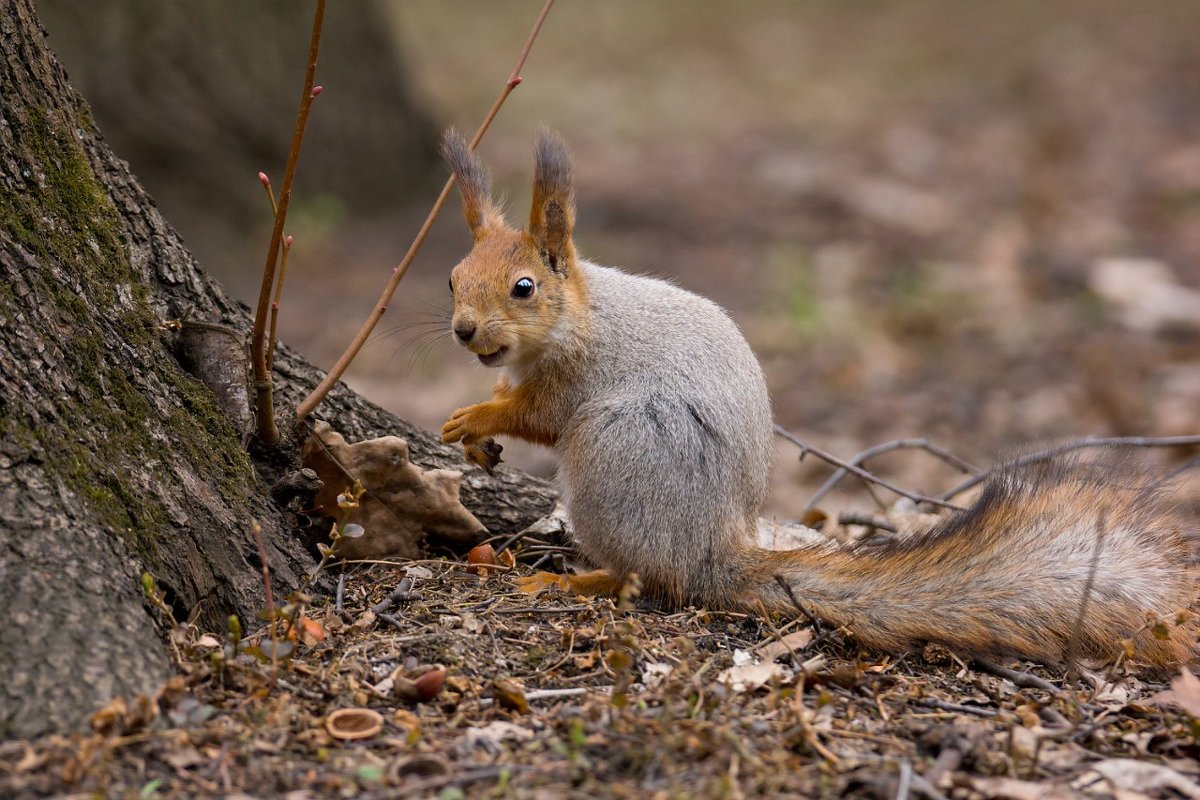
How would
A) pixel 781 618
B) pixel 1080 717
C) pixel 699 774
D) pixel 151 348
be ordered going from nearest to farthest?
pixel 699 774, pixel 1080 717, pixel 151 348, pixel 781 618

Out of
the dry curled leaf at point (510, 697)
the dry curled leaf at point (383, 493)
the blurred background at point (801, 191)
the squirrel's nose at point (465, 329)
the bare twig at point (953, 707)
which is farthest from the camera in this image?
the blurred background at point (801, 191)

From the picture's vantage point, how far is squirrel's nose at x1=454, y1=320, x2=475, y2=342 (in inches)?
116

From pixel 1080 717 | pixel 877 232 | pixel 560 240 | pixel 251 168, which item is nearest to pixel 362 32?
pixel 251 168

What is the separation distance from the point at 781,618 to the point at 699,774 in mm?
884

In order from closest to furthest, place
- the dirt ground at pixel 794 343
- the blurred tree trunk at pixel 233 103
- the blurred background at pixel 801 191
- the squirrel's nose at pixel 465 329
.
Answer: the dirt ground at pixel 794 343, the squirrel's nose at pixel 465 329, the blurred background at pixel 801 191, the blurred tree trunk at pixel 233 103

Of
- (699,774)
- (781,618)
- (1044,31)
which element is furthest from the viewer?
(1044,31)

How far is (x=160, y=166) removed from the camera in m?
→ 6.79

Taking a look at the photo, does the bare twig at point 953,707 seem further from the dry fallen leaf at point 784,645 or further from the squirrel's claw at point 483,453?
the squirrel's claw at point 483,453

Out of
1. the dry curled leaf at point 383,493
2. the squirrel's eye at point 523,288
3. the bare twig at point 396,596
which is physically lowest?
the bare twig at point 396,596

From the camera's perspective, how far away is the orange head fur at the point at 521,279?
2.97 metres

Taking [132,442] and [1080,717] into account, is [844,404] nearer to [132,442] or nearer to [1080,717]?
[1080,717]

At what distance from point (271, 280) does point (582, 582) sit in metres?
1.05

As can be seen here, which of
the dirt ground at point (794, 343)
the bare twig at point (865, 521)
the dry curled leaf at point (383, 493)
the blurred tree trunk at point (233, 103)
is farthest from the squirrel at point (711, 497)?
the blurred tree trunk at point (233, 103)

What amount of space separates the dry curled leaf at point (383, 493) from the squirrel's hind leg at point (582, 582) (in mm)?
266
